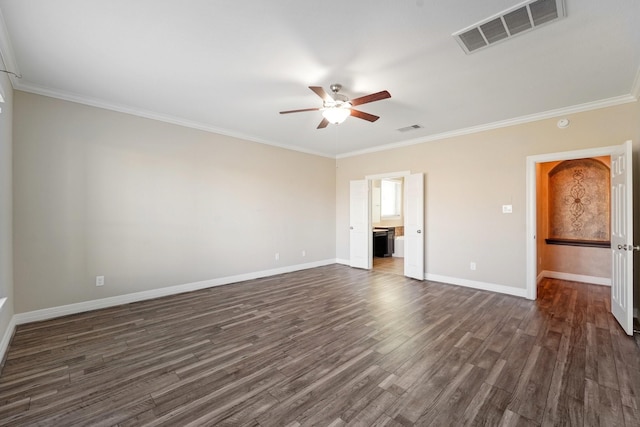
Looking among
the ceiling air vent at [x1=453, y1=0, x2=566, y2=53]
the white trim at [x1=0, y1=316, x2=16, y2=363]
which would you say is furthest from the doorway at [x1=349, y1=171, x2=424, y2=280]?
the white trim at [x1=0, y1=316, x2=16, y2=363]

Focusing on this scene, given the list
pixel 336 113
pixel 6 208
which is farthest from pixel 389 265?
pixel 6 208

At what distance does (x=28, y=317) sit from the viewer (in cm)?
324

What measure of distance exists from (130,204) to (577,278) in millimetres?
7950

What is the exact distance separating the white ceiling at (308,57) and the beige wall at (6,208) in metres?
0.40

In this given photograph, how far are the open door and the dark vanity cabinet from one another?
189 inches

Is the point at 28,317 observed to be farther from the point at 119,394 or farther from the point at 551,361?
the point at 551,361

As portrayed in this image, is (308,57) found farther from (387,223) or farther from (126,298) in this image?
(387,223)

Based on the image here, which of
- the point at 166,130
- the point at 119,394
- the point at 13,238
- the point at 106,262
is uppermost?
the point at 166,130

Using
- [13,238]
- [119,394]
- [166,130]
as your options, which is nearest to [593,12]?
[119,394]

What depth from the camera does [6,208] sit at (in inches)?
113

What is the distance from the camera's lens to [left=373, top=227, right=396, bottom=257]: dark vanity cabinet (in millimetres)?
7844

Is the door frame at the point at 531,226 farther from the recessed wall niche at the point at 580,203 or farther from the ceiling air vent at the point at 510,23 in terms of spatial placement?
the ceiling air vent at the point at 510,23

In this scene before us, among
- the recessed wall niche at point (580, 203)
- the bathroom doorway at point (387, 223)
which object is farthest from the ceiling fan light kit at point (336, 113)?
the recessed wall niche at point (580, 203)

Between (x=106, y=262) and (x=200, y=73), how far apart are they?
2.86 metres
